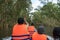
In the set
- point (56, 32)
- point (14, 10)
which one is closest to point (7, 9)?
point (14, 10)

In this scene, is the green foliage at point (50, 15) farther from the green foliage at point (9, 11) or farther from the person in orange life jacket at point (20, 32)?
the person in orange life jacket at point (20, 32)

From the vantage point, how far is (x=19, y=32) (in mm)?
7762

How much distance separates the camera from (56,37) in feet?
15.4

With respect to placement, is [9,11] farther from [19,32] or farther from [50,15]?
[50,15]

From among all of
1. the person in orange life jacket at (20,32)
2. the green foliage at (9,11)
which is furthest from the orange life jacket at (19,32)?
the green foliage at (9,11)

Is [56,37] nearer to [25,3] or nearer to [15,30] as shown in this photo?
[15,30]

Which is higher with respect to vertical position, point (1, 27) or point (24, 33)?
point (24, 33)

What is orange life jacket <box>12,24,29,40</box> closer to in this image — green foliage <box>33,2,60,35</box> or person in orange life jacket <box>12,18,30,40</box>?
person in orange life jacket <box>12,18,30,40</box>

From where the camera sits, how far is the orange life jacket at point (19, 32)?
761 centimetres

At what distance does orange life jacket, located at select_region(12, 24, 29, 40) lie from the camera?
25.0 feet

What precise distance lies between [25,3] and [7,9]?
10.8 feet

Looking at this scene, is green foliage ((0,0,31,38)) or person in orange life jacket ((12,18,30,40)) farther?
green foliage ((0,0,31,38))

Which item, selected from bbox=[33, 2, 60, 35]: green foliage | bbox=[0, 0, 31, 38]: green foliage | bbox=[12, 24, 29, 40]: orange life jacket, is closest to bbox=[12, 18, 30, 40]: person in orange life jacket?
bbox=[12, 24, 29, 40]: orange life jacket

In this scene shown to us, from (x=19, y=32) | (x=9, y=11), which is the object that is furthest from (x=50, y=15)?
(x=19, y=32)
